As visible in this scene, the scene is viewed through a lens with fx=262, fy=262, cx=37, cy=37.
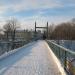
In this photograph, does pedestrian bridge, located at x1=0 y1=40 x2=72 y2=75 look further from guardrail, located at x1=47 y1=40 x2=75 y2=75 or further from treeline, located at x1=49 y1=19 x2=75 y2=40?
treeline, located at x1=49 y1=19 x2=75 y2=40

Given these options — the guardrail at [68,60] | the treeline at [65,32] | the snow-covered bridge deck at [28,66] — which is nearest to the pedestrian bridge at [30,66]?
the snow-covered bridge deck at [28,66]

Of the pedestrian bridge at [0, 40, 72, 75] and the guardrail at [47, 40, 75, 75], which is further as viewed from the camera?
the pedestrian bridge at [0, 40, 72, 75]

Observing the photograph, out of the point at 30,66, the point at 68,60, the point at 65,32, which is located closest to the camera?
the point at 68,60

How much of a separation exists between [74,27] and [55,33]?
31.3ft

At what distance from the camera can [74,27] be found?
121 m

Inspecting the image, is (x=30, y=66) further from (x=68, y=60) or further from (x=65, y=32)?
(x=65, y=32)

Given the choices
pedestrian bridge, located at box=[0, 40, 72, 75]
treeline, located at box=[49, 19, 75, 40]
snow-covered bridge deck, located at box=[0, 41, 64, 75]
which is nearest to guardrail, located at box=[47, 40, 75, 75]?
pedestrian bridge, located at box=[0, 40, 72, 75]

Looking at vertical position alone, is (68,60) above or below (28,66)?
above

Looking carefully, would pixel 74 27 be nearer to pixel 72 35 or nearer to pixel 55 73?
pixel 72 35

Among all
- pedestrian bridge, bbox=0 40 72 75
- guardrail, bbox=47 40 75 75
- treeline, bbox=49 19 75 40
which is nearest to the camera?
guardrail, bbox=47 40 75 75

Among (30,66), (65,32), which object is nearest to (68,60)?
(30,66)

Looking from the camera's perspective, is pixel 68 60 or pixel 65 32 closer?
pixel 68 60

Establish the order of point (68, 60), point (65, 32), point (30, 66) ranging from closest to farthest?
point (68, 60)
point (30, 66)
point (65, 32)

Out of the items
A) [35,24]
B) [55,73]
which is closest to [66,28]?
[35,24]
